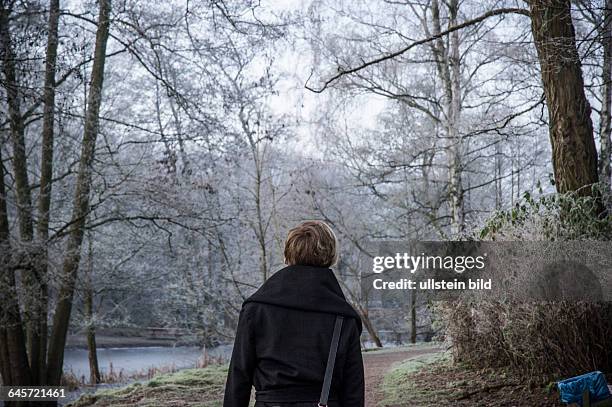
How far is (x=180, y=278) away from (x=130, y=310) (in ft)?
2.90

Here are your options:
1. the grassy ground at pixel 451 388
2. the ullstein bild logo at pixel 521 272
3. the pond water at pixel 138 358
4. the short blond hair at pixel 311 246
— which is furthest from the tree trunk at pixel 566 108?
the pond water at pixel 138 358

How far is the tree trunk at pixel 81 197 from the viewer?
6215 millimetres

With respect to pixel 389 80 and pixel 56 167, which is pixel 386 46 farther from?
pixel 56 167

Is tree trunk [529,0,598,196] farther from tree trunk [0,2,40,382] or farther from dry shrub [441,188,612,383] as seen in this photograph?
tree trunk [0,2,40,382]

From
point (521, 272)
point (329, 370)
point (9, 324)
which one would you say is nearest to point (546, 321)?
point (521, 272)

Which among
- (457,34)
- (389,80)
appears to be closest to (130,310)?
(389,80)

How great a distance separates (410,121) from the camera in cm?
947

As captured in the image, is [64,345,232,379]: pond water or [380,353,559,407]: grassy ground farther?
[64,345,232,379]: pond water

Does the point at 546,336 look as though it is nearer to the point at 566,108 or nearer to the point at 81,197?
the point at 566,108

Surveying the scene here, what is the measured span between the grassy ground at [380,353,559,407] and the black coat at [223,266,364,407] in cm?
283

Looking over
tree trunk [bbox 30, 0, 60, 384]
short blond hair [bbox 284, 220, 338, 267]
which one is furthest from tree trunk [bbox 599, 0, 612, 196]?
short blond hair [bbox 284, 220, 338, 267]

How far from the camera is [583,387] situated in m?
3.36

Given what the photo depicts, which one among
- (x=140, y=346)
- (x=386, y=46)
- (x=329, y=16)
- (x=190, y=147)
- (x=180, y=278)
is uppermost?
(x=329, y=16)

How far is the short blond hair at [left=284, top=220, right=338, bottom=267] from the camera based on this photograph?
1.87 metres
